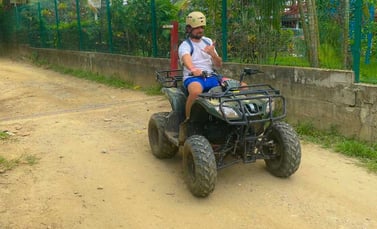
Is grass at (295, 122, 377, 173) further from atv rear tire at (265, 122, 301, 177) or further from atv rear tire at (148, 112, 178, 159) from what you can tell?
atv rear tire at (148, 112, 178, 159)

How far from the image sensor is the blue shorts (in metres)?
4.64

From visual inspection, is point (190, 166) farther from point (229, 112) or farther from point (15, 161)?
point (15, 161)

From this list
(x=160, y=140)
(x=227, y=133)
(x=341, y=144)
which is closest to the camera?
(x=227, y=133)

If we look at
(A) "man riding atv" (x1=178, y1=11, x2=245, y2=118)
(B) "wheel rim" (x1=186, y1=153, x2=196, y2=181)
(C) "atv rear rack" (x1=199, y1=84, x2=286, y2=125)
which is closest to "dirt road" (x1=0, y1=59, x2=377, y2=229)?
(B) "wheel rim" (x1=186, y1=153, x2=196, y2=181)

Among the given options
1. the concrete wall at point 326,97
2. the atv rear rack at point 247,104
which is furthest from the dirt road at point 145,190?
the atv rear rack at point 247,104

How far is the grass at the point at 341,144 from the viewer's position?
16.7 feet

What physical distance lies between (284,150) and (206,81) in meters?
1.10

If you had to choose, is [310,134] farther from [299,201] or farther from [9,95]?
[9,95]

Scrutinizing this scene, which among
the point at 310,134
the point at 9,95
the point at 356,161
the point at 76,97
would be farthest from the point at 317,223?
the point at 9,95

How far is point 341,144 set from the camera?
547 cm

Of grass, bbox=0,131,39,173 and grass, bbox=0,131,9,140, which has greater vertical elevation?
grass, bbox=0,131,9,140

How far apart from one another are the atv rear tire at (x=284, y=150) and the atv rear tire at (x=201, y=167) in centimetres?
76

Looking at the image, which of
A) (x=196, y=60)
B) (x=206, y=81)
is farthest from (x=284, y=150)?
(x=196, y=60)

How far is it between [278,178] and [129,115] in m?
3.87
